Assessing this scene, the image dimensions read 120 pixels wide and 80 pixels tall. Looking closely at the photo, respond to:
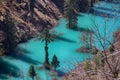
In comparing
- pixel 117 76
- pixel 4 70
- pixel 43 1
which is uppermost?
pixel 117 76

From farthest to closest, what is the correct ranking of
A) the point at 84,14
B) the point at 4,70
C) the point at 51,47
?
the point at 84,14 < the point at 51,47 < the point at 4,70

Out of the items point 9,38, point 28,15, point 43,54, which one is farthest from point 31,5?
point 43,54

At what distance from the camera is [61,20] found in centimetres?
8856

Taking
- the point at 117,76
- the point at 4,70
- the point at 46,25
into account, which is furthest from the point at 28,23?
the point at 117,76

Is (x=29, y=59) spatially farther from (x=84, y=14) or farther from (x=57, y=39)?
(x=84, y=14)

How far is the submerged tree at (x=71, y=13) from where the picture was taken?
80875mm

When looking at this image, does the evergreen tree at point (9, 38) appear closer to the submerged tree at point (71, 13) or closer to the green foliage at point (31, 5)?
the green foliage at point (31, 5)

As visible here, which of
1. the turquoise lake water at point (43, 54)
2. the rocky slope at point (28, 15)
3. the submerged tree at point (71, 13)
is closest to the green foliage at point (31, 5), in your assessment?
the rocky slope at point (28, 15)

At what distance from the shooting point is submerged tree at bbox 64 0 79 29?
8088cm

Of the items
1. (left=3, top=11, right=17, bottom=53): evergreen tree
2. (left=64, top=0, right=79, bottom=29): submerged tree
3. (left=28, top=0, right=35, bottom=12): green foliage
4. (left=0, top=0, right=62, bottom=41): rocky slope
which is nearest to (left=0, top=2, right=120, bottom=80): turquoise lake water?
(left=64, top=0, right=79, bottom=29): submerged tree

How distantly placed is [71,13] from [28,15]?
11035 millimetres

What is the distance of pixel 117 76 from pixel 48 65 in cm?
4682

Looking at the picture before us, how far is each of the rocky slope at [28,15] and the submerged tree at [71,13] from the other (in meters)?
4.82

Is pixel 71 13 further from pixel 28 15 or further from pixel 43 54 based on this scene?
pixel 43 54
